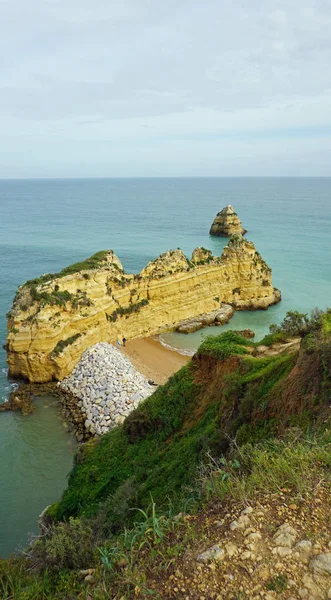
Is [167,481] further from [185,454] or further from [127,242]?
[127,242]

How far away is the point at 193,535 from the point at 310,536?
141cm

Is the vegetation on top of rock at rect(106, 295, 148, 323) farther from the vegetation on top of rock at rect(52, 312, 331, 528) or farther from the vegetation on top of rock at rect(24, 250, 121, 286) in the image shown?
the vegetation on top of rock at rect(52, 312, 331, 528)

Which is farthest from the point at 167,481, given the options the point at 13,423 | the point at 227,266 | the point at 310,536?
the point at 227,266

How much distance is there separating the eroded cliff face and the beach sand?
1.39m

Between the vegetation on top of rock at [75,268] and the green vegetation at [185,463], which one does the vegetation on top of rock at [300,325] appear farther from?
the vegetation on top of rock at [75,268]

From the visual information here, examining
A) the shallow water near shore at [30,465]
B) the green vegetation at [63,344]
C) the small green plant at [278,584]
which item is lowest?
the shallow water near shore at [30,465]

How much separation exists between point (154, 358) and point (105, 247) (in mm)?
36660

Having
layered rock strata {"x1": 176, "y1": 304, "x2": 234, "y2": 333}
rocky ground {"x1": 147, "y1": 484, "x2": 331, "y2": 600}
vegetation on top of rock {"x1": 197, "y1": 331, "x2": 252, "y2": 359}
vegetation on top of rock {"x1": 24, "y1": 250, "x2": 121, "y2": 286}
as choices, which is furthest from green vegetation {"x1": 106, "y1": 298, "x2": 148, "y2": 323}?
rocky ground {"x1": 147, "y1": 484, "x2": 331, "y2": 600}

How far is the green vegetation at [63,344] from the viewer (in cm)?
2456

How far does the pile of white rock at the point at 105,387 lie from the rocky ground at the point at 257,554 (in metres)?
15.3

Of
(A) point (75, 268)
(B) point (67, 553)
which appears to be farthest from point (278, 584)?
(A) point (75, 268)

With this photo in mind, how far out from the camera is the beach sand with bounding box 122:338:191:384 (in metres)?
26.2

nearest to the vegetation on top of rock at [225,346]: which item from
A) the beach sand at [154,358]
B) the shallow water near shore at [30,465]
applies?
the shallow water near shore at [30,465]

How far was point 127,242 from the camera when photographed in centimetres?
6619
